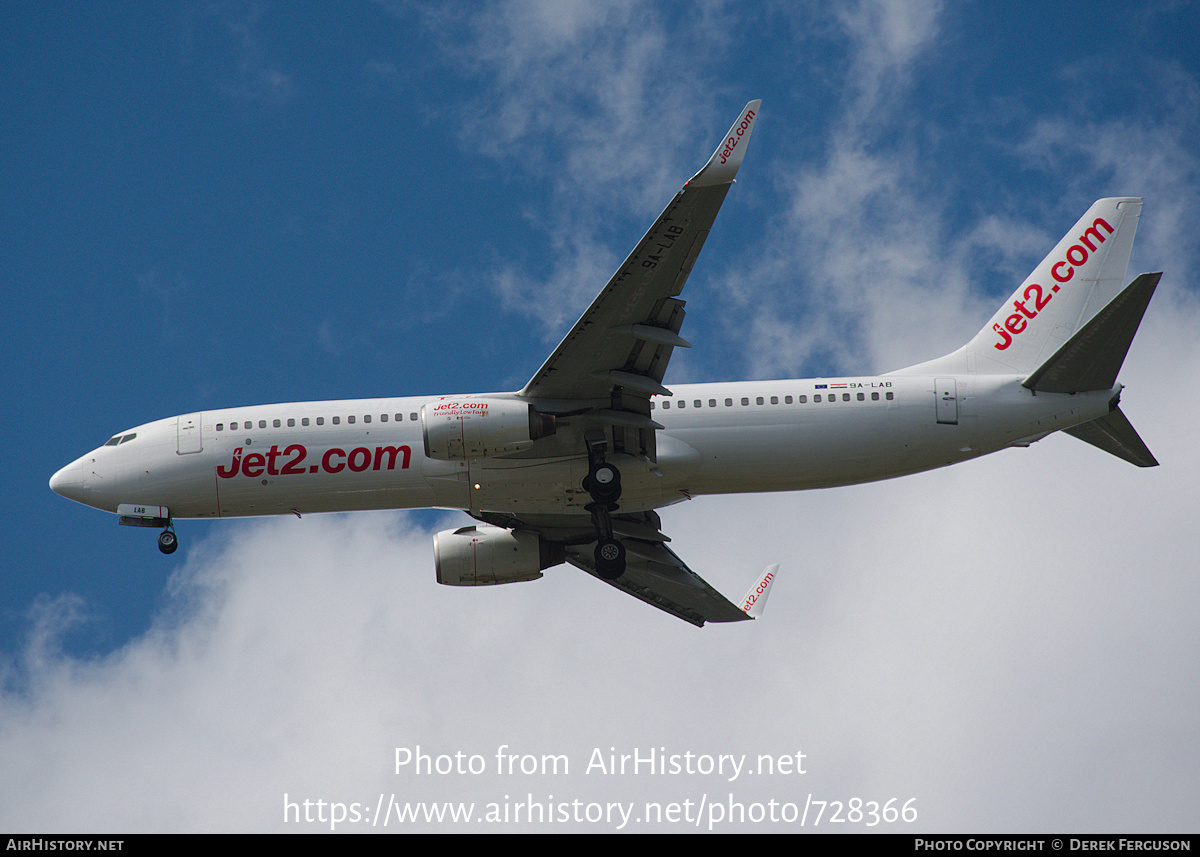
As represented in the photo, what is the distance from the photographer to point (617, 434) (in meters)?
29.7

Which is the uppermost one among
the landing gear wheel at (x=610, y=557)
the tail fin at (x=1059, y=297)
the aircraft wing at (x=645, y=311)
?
the tail fin at (x=1059, y=297)

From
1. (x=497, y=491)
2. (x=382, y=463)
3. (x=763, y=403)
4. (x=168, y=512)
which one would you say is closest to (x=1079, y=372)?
(x=763, y=403)

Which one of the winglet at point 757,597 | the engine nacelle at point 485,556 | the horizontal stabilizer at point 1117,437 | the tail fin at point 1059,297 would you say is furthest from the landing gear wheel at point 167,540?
the horizontal stabilizer at point 1117,437

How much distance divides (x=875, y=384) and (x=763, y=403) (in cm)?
273

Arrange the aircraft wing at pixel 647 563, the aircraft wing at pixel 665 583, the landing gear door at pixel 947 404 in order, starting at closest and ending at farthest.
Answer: the landing gear door at pixel 947 404 → the aircraft wing at pixel 647 563 → the aircraft wing at pixel 665 583

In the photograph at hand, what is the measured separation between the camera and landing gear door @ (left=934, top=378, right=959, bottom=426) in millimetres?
29906

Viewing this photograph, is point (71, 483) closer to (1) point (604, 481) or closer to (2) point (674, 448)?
(1) point (604, 481)

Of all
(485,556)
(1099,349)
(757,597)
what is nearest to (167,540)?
(485,556)

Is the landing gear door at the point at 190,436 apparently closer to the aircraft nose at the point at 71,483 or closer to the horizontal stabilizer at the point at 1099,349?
the aircraft nose at the point at 71,483

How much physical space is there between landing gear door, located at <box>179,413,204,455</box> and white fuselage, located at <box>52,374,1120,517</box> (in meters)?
0.05

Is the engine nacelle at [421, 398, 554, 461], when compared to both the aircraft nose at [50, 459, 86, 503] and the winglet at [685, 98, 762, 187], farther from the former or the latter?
the aircraft nose at [50, 459, 86, 503]

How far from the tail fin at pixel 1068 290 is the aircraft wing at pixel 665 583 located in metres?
9.52

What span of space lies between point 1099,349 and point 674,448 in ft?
31.9

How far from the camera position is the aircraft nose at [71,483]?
3184 centimetres
